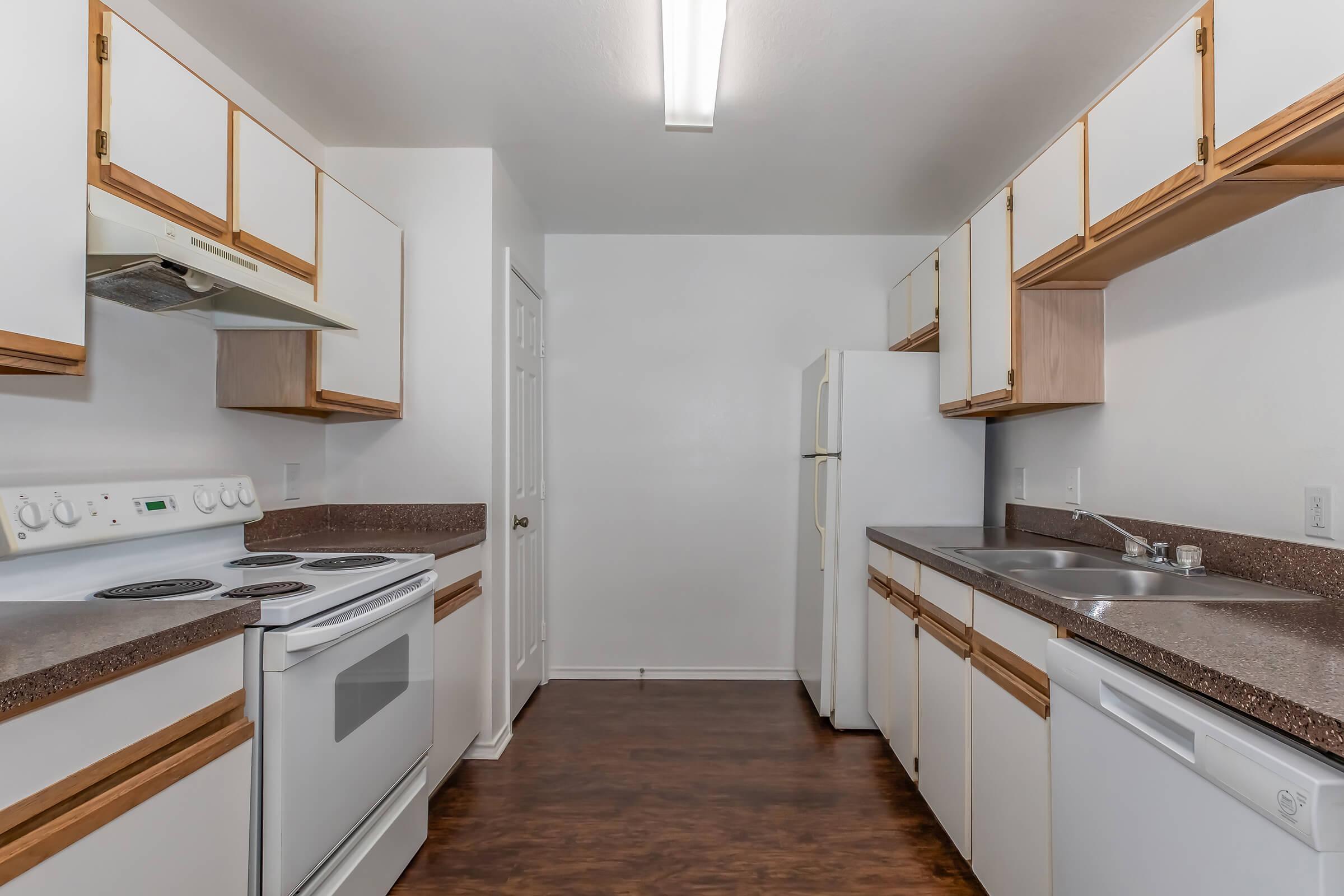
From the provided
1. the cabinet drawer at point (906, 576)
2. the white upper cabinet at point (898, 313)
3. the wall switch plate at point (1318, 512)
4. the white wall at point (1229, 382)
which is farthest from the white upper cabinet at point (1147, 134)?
the white upper cabinet at point (898, 313)

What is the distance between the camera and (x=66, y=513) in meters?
1.51

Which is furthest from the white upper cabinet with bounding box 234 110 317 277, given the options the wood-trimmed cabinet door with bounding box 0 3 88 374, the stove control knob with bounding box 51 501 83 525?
the stove control knob with bounding box 51 501 83 525

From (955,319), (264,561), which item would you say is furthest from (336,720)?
(955,319)

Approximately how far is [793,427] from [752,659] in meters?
1.33

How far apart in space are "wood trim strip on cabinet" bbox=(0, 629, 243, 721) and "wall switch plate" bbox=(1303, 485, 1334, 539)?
7.58 feet

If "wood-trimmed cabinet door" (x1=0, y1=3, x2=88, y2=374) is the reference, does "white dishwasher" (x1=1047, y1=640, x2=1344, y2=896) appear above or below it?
below

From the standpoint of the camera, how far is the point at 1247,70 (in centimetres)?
131

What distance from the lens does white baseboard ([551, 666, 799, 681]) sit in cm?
377

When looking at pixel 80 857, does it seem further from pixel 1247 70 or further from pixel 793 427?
pixel 793 427

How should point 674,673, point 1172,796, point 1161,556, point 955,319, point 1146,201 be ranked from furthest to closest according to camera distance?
point 674,673, point 955,319, point 1161,556, point 1146,201, point 1172,796

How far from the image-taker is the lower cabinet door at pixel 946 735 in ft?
6.34

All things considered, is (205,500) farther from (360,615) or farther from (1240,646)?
(1240,646)

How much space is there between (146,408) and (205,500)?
0.30 metres

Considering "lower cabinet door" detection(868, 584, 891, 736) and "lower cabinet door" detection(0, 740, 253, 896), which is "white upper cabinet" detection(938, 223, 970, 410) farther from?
"lower cabinet door" detection(0, 740, 253, 896)
